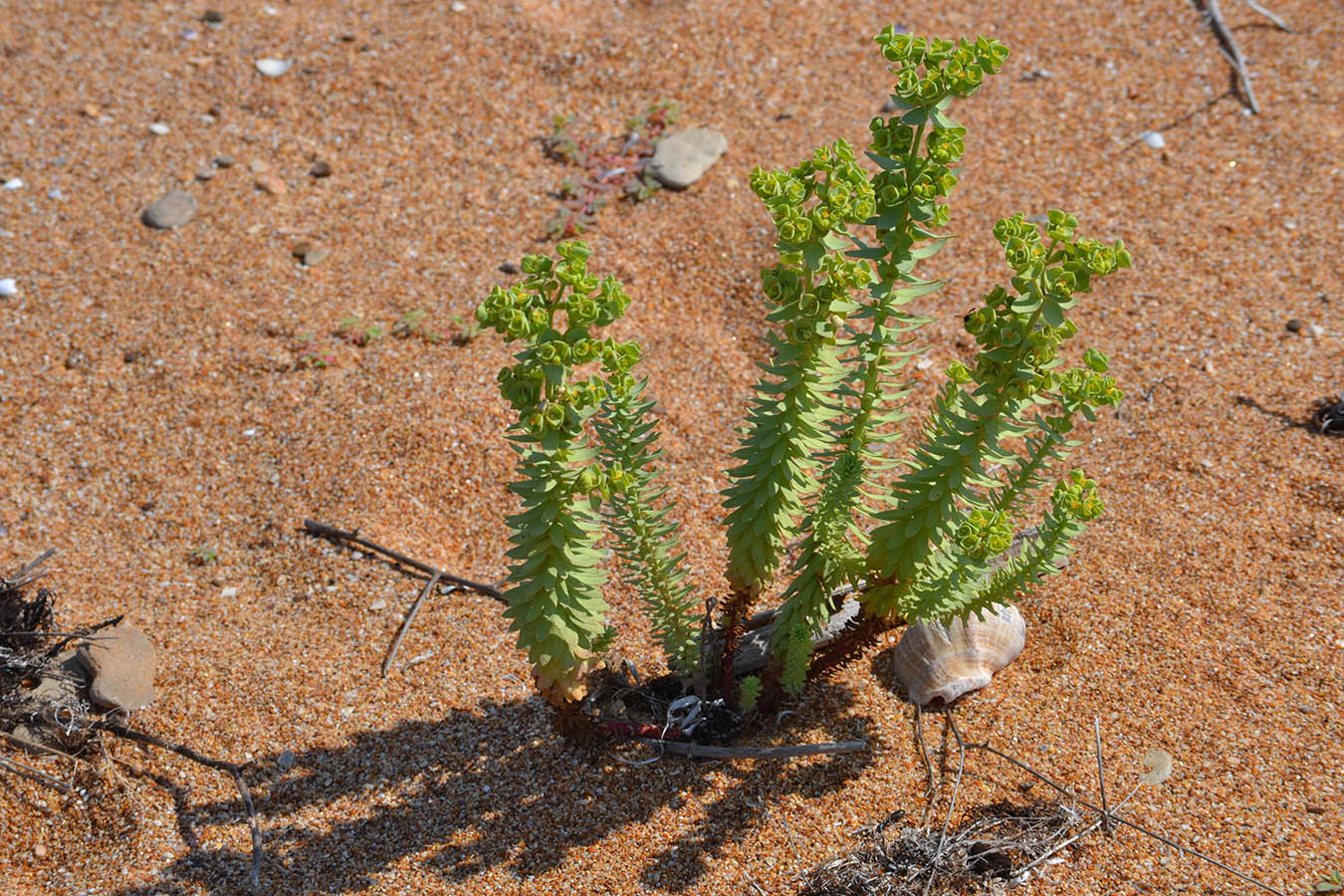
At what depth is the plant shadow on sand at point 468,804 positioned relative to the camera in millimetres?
3268

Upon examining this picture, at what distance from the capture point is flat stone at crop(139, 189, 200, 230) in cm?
557

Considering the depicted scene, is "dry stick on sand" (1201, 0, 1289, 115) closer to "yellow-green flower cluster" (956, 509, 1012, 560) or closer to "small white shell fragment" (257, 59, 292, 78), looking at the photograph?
"yellow-green flower cluster" (956, 509, 1012, 560)

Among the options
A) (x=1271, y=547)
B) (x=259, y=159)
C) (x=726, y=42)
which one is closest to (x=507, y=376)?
(x=1271, y=547)

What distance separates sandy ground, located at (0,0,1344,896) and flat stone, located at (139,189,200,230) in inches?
2.8

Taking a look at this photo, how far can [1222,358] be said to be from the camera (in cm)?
482

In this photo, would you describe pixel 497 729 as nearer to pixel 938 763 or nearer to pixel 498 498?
pixel 498 498

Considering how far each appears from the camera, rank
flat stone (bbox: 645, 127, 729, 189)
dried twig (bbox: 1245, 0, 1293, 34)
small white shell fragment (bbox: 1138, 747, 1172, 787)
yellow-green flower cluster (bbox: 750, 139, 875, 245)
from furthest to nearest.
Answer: dried twig (bbox: 1245, 0, 1293, 34) < flat stone (bbox: 645, 127, 729, 189) < small white shell fragment (bbox: 1138, 747, 1172, 787) < yellow-green flower cluster (bbox: 750, 139, 875, 245)

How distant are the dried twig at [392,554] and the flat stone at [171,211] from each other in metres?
2.24

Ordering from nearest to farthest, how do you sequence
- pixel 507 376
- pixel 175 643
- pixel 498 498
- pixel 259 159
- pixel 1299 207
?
pixel 507 376, pixel 175 643, pixel 498 498, pixel 1299 207, pixel 259 159

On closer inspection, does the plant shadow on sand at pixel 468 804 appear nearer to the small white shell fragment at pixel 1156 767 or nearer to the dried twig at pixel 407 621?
the dried twig at pixel 407 621

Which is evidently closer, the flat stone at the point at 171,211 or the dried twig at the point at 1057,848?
the dried twig at the point at 1057,848

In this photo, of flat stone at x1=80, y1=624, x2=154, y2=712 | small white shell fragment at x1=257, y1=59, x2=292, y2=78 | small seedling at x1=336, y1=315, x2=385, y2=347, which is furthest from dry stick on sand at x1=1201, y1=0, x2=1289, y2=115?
flat stone at x1=80, y1=624, x2=154, y2=712

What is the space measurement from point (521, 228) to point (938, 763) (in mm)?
3405

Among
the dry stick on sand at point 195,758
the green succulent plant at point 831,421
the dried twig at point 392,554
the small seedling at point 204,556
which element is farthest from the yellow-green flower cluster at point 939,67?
the small seedling at point 204,556
